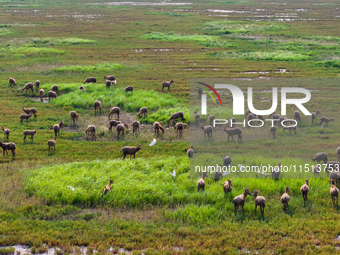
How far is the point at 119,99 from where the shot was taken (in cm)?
2980

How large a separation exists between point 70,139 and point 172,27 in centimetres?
6472

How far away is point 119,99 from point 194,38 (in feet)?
129

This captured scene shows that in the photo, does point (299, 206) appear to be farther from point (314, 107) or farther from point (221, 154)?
point (314, 107)

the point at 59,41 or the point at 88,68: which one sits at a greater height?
the point at 59,41

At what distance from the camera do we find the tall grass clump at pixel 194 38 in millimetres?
60250

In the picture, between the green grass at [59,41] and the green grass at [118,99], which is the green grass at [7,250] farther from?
the green grass at [59,41]

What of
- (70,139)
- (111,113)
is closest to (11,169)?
(70,139)

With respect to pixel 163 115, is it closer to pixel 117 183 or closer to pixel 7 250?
pixel 117 183

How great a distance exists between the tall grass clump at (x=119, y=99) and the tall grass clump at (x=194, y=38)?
3087cm

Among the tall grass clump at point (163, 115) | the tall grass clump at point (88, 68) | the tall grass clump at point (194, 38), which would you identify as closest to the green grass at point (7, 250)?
the tall grass clump at point (163, 115)

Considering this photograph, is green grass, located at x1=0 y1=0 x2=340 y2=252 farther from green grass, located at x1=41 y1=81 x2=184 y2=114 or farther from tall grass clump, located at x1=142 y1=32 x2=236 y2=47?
tall grass clump, located at x1=142 y1=32 x2=236 y2=47

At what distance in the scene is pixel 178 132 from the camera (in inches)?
939

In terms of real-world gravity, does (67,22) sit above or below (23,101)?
above

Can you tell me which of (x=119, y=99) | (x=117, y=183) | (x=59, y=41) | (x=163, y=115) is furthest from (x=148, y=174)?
(x=59, y=41)
